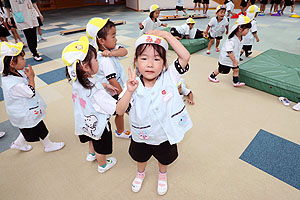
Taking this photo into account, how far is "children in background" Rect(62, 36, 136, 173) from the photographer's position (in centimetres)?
126

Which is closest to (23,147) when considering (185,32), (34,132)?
(34,132)

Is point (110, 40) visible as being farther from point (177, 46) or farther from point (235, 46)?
point (235, 46)

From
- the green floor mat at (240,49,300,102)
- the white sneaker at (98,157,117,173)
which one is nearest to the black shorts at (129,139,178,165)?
the white sneaker at (98,157,117,173)

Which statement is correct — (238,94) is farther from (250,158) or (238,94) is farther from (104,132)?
(104,132)

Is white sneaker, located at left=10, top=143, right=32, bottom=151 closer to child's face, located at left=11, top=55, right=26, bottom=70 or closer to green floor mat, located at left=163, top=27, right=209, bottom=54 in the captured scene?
child's face, located at left=11, top=55, right=26, bottom=70

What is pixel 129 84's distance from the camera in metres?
1.09

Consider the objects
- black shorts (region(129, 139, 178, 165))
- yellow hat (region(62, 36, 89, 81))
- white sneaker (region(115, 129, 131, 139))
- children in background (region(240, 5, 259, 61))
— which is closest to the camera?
yellow hat (region(62, 36, 89, 81))

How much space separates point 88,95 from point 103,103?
130mm

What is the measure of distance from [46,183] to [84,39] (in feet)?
4.59

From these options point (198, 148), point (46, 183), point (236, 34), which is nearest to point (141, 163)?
point (198, 148)

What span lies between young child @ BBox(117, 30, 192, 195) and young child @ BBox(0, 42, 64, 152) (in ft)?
3.32

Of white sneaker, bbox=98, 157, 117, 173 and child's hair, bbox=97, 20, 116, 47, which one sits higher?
child's hair, bbox=97, 20, 116, 47

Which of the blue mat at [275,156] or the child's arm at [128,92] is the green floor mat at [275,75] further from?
the child's arm at [128,92]

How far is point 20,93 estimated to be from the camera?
5.18 feet
